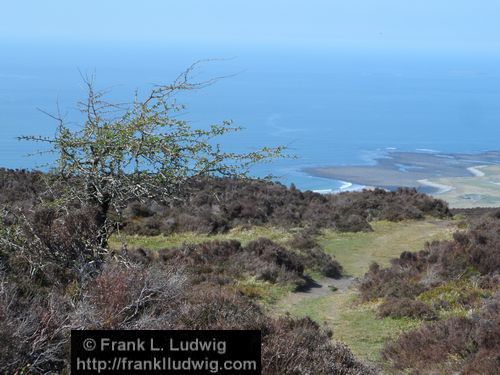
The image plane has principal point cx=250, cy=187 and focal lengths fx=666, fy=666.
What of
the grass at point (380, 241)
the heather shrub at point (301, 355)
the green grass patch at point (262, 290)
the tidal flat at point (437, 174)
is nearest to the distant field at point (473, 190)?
the tidal flat at point (437, 174)

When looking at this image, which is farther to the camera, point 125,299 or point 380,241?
point 380,241

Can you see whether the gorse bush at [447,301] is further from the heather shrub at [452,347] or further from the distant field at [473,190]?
the distant field at [473,190]

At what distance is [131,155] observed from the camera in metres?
8.98

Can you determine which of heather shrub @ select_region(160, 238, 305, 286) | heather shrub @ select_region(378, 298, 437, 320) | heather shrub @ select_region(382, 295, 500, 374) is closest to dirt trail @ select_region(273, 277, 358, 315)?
heather shrub @ select_region(160, 238, 305, 286)

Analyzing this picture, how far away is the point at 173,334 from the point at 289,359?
4.86 feet

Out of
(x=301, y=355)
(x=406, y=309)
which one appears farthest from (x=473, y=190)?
(x=301, y=355)

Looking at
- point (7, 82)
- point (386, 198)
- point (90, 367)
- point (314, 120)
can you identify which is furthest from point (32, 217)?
point (7, 82)

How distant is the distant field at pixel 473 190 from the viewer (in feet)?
171

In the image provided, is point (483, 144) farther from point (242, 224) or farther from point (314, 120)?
point (242, 224)

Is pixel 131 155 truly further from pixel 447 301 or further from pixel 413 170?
pixel 413 170

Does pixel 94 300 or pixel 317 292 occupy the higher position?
pixel 94 300

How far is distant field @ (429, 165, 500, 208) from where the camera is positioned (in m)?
52.0

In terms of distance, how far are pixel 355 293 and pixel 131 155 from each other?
712 centimetres

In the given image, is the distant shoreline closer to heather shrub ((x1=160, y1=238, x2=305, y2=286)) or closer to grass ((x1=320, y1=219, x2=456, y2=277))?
grass ((x1=320, y1=219, x2=456, y2=277))
